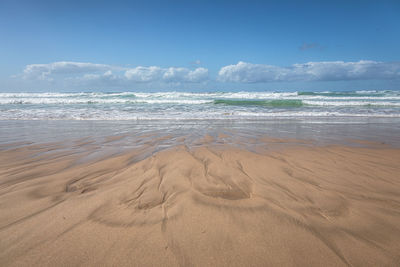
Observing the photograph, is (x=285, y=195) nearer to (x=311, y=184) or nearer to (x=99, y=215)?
(x=311, y=184)

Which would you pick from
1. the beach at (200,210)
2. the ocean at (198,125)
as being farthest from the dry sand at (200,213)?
the ocean at (198,125)

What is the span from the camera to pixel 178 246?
1492 millimetres

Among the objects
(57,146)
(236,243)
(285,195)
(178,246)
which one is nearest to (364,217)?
(285,195)

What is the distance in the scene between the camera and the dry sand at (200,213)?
1.42m

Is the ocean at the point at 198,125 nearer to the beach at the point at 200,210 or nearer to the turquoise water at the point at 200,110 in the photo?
the turquoise water at the point at 200,110

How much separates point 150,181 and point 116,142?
2969 mm

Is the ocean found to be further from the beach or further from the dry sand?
the dry sand

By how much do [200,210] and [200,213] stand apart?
5cm

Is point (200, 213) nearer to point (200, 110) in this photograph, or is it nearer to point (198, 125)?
point (198, 125)

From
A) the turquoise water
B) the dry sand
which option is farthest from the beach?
the turquoise water

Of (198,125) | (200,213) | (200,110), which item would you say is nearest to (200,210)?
(200,213)

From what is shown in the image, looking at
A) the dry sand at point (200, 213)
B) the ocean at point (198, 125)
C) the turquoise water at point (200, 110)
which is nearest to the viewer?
the dry sand at point (200, 213)

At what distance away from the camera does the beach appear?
143 centimetres

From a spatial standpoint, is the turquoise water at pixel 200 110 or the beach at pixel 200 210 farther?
the turquoise water at pixel 200 110
